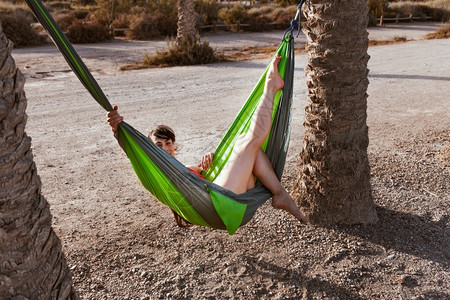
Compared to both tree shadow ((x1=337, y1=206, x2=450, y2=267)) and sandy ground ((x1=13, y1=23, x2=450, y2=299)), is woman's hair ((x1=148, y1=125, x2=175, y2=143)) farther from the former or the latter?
tree shadow ((x1=337, y1=206, x2=450, y2=267))

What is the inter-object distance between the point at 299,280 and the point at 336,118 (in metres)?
0.98

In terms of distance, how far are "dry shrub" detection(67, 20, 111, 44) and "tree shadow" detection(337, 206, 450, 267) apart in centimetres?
1041

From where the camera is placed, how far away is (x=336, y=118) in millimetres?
2631

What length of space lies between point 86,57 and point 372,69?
590 centimetres

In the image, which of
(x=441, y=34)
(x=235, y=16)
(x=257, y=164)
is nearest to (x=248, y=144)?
(x=257, y=164)

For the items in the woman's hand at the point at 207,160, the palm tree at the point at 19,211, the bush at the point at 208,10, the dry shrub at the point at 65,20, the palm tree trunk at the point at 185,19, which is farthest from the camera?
the bush at the point at 208,10

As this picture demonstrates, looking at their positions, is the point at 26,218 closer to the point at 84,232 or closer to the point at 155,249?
the point at 155,249

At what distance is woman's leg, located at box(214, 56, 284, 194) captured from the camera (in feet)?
7.65

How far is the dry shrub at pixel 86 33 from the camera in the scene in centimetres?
1151

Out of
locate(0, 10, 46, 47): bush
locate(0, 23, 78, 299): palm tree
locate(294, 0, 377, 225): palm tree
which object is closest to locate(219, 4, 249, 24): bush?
locate(0, 10, 46, 47): bush

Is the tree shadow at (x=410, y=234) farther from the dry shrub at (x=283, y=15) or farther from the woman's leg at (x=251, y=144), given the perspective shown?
the dry shrub at (x=283, y=15)

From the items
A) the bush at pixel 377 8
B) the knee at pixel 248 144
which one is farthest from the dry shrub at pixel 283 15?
the knee at pixel 248 144

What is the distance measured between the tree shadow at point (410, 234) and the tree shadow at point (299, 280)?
1.65ft

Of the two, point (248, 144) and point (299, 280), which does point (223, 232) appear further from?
point (248, 144)
